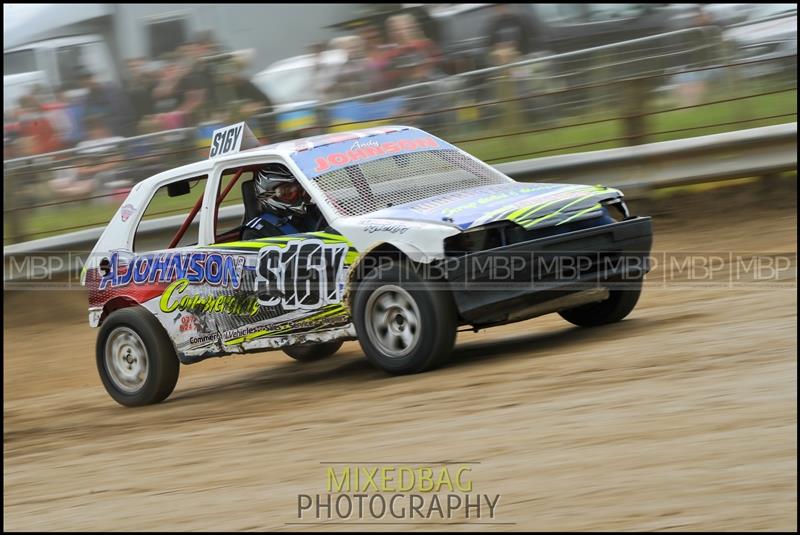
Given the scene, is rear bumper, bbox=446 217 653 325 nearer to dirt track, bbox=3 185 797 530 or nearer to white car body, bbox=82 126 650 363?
white car body, bbox=82 126 650 363

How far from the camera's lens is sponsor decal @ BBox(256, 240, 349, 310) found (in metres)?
6.85

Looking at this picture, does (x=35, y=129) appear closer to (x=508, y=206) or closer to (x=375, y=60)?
(x=375, y=60)

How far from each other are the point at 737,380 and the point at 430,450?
4.73 feet

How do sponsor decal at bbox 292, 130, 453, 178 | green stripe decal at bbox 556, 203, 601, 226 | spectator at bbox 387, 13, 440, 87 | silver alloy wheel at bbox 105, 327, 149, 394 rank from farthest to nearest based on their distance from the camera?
spectator at bbox 387, 13, 440, 87, silver alloy wheel at bbox 105, 327, 149, 394, sponsor decal at bbox 292, 130, 453, 178, green stripe decal at bbox 556, 203, 601, 226

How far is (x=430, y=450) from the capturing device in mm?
5012

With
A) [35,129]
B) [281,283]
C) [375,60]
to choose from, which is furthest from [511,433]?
[35,129]

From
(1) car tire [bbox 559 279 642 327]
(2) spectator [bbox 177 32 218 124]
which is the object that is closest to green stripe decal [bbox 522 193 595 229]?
(1) car tire [bbox 559 279 642 327]

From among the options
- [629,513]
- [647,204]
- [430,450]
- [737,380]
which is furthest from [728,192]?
[629,513]

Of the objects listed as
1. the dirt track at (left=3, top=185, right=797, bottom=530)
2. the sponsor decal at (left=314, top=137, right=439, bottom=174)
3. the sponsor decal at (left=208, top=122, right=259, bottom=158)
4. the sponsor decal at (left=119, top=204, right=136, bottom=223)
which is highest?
the sponsor decal at (left=208, top=122, right=259, bottom=158)

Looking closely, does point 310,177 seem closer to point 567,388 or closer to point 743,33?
point 567,388

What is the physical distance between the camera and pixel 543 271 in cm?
650

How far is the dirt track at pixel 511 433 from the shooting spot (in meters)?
4.09

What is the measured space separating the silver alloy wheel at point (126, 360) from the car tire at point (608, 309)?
9.14 feet

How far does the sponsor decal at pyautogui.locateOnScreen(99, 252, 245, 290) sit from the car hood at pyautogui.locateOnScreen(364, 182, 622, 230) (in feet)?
3.51
